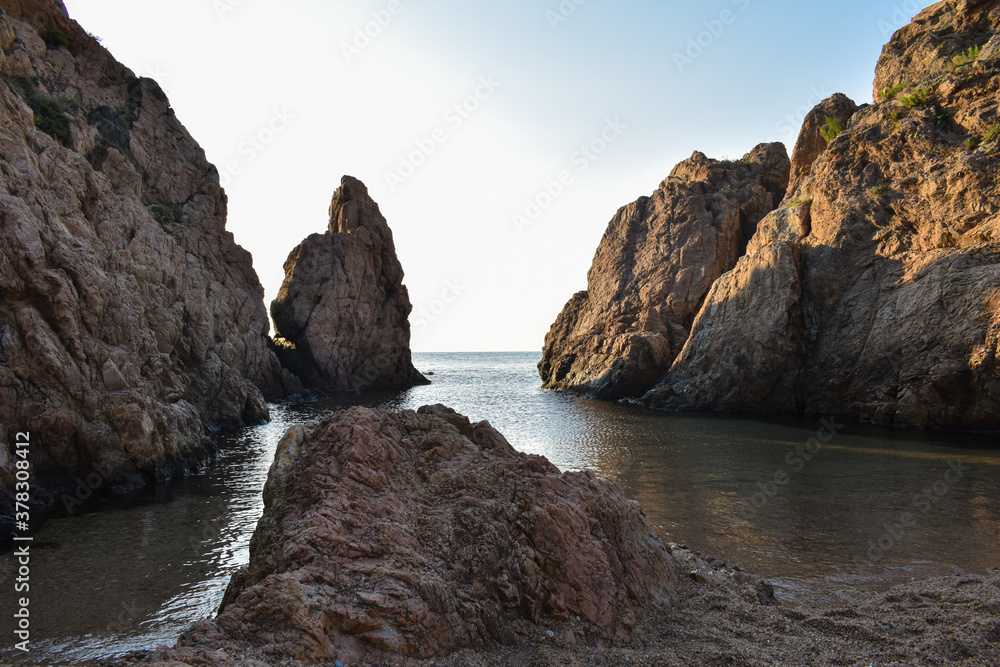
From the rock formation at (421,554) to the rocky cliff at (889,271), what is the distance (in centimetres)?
2147

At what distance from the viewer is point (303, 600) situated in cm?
442

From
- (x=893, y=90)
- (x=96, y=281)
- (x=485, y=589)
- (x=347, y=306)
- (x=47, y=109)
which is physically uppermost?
(x=893, y=90)

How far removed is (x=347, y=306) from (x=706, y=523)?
4530 centimetres

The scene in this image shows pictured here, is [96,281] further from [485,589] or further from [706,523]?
[706,523]

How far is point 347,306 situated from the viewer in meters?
51.8

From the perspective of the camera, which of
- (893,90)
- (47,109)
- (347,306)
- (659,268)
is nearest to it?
(47,109)

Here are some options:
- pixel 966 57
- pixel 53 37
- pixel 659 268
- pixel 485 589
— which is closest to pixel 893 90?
pixel 966 57

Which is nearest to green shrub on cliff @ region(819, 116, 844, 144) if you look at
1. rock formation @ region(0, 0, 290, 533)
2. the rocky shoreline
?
the rocky shoreline

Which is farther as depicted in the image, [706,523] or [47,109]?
[47,109]

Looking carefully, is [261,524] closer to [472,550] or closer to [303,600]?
[303,600]

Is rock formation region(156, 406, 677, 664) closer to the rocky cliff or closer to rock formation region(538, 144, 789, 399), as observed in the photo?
the rocky cliff

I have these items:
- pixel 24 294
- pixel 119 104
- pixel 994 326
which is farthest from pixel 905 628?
pixel 119 104

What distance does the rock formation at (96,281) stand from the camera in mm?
12742

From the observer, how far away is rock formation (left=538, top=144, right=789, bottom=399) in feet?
135
